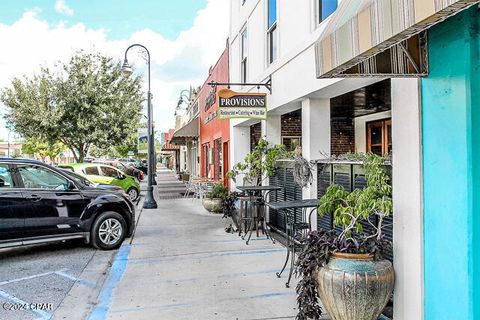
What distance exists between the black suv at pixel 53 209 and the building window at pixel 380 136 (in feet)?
23.2

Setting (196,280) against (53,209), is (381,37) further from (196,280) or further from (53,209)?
(53,209)

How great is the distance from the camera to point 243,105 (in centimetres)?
871

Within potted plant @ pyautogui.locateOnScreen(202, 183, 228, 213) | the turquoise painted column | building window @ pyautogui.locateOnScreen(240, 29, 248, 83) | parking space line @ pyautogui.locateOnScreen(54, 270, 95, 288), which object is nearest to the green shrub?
potted plant @ pyautogui.locateOnScreen(202, 183, 228, 213)

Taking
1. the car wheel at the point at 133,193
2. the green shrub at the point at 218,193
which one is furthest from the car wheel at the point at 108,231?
the car wheel at the point at 133,193

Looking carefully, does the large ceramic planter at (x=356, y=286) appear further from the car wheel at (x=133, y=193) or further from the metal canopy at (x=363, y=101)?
the car wheel at (x=133, y=193)

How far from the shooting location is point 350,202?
4434 mm

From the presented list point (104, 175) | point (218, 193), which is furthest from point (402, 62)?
point (104, 175)

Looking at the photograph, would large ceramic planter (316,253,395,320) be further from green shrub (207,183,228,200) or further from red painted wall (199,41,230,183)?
red painted wall (199,41,230,183)

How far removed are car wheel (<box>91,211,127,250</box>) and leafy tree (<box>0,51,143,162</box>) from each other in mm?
13300

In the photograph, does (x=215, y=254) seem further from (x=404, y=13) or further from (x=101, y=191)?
(x=404, y=13)

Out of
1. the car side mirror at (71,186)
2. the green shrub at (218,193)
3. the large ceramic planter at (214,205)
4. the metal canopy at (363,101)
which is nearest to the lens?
the car side mirror at (71,186)

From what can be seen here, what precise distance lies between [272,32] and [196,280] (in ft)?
19.3

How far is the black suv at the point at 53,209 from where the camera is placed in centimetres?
668

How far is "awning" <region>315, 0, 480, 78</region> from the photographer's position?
7.19 feet
